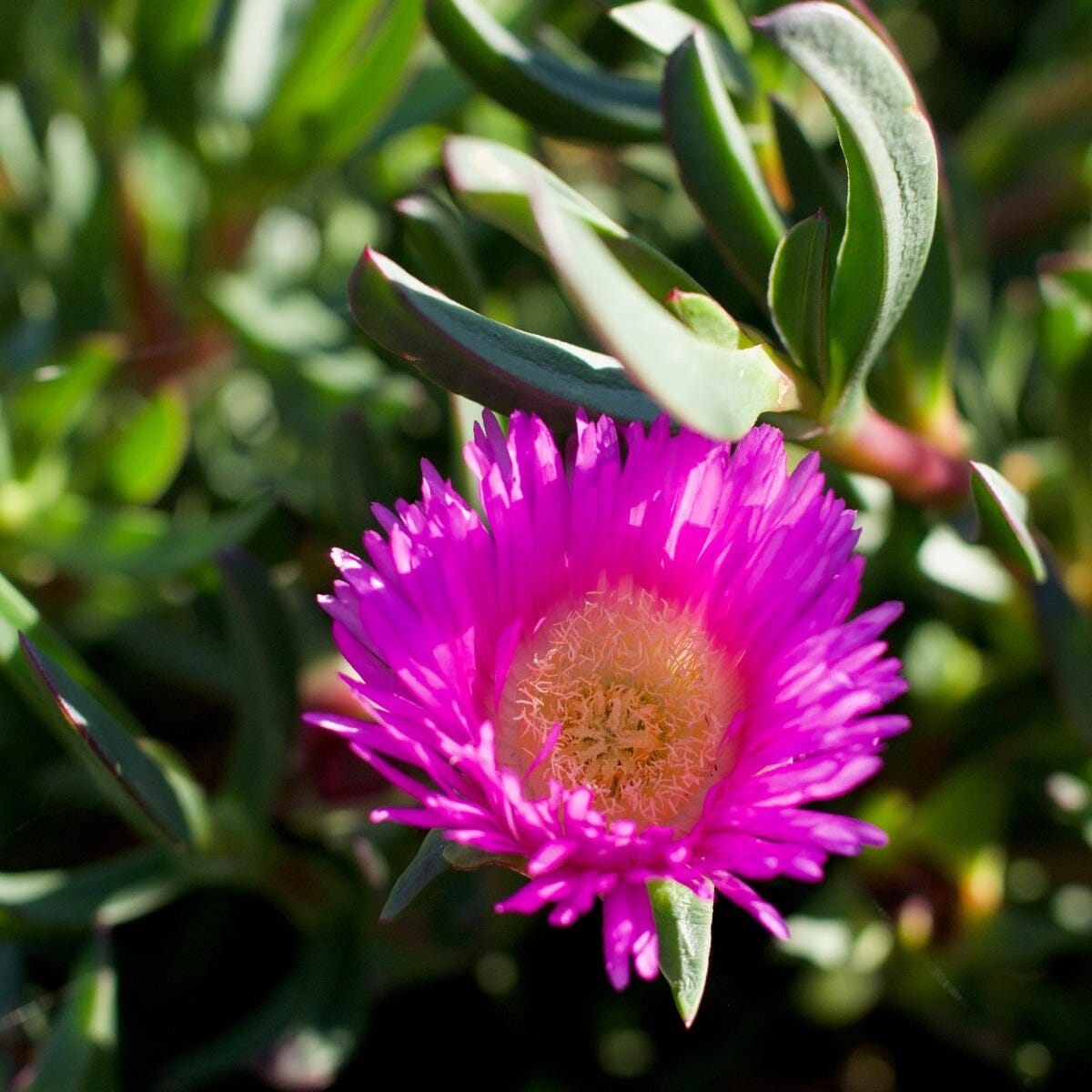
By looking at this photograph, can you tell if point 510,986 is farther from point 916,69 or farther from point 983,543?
point 916,69

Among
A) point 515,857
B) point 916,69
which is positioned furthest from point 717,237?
point 916,69

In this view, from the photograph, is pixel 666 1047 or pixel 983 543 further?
pixel 666 1047

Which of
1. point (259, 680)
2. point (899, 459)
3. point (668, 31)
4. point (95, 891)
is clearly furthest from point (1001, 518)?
point (95, 891)

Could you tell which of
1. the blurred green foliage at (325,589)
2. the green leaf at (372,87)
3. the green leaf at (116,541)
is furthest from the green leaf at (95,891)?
the green leaf at (372,87)

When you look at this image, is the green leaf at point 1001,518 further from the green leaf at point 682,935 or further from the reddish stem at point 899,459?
the green leaf at point 682,935

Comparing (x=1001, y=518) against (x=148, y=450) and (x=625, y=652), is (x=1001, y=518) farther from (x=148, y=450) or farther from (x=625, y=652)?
(x=148, y=450)

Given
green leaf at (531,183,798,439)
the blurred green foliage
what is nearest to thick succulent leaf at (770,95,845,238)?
the blurred green foliage
